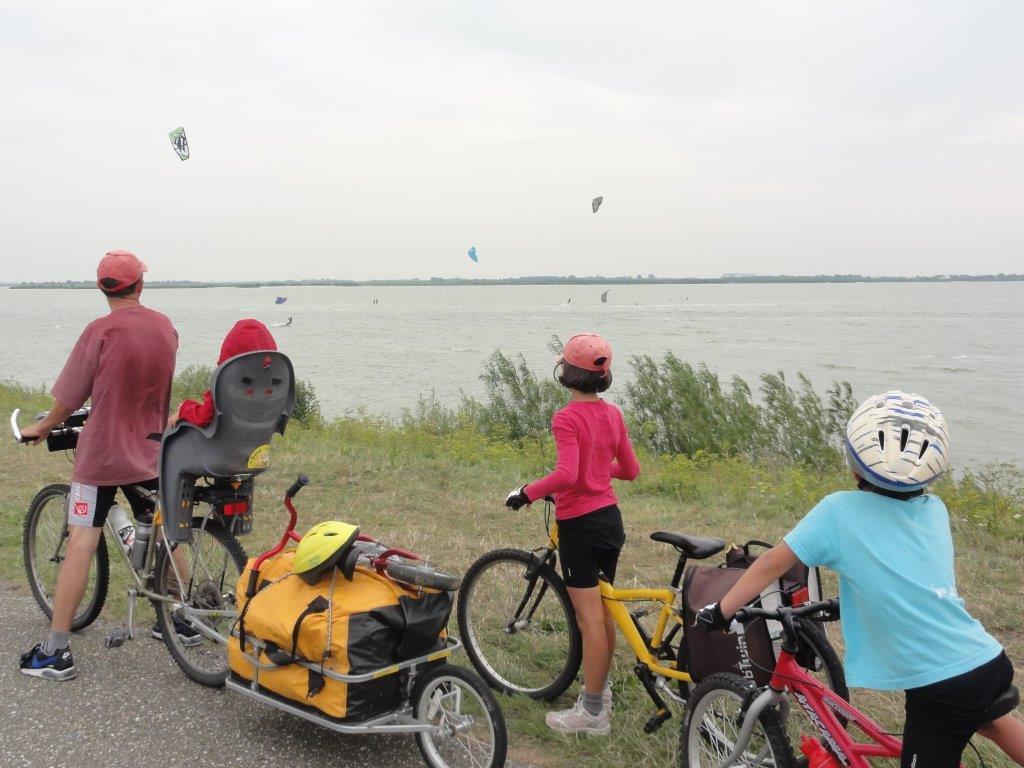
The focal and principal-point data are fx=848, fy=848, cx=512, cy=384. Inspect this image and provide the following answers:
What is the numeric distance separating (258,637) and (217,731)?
22.5 inches

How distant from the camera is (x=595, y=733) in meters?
3.64

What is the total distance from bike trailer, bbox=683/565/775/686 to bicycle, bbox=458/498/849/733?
0.10 metres

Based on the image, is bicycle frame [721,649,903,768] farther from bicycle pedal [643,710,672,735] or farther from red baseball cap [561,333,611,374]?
red baseball cap [561,333,611,374]

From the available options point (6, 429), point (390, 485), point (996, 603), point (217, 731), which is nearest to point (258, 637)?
point (217, 731)

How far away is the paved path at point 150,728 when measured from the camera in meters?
3.47

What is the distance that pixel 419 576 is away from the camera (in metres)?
3.30

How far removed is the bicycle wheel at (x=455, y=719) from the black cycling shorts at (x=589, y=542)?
0.71m

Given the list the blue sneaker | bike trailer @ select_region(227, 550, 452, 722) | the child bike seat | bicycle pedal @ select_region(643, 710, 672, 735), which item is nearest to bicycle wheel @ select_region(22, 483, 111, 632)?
the blue sneaker

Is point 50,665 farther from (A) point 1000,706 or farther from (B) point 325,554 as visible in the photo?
(A) point 1000,706

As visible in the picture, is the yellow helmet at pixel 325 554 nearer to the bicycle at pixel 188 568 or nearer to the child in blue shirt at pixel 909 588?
the bicycle at pixel 188 568

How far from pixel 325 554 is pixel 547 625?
1.55m

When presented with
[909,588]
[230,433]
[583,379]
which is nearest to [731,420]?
[583,379]

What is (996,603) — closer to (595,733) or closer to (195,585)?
(595,733)

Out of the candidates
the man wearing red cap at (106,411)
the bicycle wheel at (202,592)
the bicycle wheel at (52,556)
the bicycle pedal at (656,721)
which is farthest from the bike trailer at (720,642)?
the bicycle wheel at (52,556)
